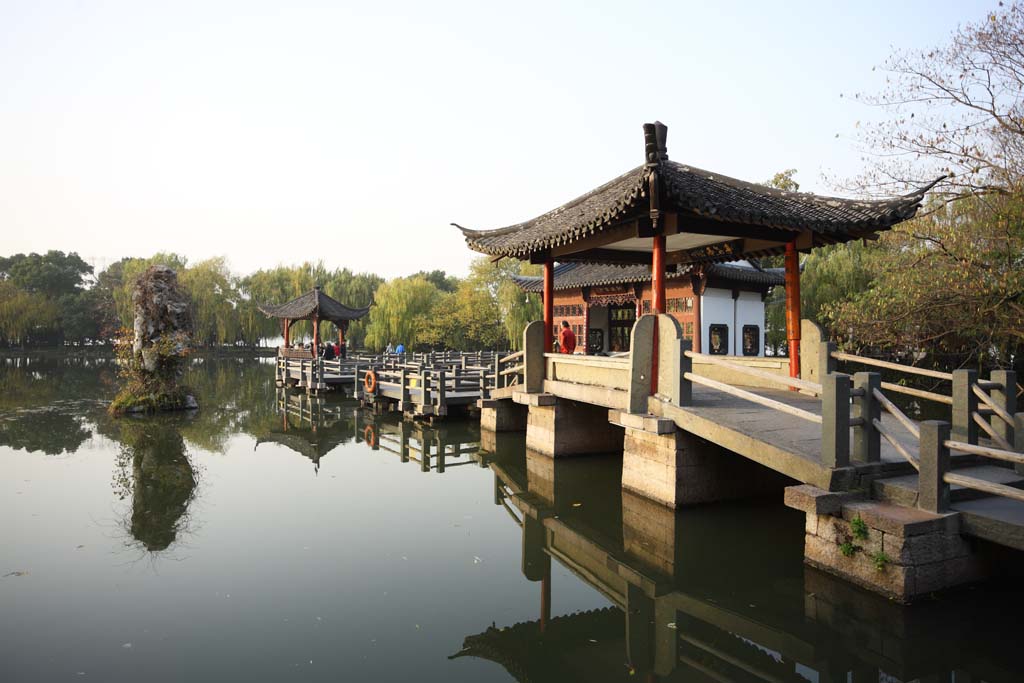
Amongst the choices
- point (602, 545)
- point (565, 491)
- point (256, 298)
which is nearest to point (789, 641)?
point (602, 545)

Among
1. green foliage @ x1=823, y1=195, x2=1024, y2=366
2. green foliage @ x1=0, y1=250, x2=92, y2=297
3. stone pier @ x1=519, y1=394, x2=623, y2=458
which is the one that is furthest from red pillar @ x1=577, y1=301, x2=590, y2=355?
green foliage @ x1=0, y1=250, x2=92, y2=297

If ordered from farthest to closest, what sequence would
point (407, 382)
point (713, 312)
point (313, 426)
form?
point (713, 312)
point (407, 382)
point (313, 426)

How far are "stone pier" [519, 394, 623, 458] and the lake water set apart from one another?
712 mm

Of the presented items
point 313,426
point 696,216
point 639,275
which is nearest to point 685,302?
point 639,275

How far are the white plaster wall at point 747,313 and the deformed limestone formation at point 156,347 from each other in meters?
15.6

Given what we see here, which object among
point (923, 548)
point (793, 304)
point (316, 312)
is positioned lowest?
point (923, 548)

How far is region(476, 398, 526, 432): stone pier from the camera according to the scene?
13.0 m

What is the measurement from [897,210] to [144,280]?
56.5ft

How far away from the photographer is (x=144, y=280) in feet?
55.4

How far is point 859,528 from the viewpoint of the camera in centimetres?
478

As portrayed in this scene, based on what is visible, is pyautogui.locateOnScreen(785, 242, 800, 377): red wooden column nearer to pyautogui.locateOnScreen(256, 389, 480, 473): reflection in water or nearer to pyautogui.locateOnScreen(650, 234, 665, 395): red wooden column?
pyautogui.locateOnScreen(650, 234, 665, 395): red wooden column

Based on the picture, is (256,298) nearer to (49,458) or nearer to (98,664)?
(49,458)

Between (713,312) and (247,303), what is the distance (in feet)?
123

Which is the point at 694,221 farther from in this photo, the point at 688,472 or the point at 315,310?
the point at 315,310
